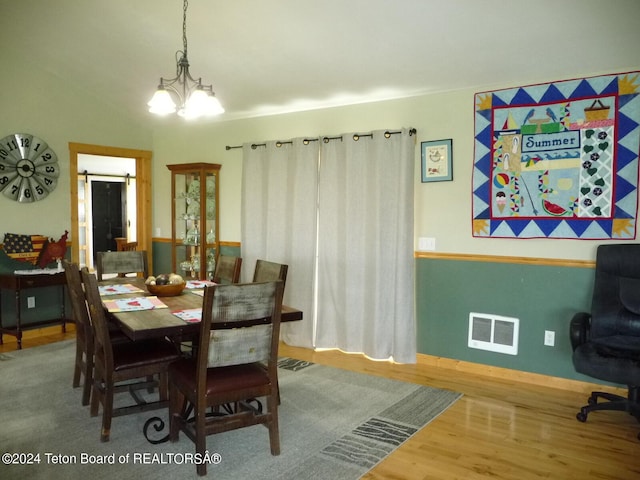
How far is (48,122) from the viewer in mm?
4973

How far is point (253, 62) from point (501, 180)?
217cm

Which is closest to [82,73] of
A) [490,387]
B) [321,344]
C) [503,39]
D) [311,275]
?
[311,275]

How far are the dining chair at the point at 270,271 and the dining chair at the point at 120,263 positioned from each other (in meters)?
1.27

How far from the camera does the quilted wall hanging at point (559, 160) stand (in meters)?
3.25

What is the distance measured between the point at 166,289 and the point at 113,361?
0.57 meters

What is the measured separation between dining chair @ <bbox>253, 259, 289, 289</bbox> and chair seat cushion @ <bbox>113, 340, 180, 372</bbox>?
0.71 metres

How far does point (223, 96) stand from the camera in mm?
4715

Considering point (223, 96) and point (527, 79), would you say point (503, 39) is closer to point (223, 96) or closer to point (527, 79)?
point (527, 79)

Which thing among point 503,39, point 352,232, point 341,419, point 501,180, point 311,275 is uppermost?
point 503,39

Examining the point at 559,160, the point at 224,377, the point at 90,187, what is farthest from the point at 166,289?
the point at 90,187

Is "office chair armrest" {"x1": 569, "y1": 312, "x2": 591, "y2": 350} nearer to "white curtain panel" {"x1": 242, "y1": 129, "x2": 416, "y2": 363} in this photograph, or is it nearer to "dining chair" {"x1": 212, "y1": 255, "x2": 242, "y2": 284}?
"white curtain panel" {"x1": 242, "y1": 129, "x2": 416, "y2": 363}

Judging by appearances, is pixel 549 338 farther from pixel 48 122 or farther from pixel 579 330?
pixel 48 122

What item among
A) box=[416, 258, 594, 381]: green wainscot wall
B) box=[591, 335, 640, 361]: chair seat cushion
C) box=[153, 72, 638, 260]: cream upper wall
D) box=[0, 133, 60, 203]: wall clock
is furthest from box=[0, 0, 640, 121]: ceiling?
box=[591, 335, 640, 361]: chair seat cushion

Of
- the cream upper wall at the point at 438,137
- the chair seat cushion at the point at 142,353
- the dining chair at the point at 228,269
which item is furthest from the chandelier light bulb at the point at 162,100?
the cream upper wall at the point at 438,137
